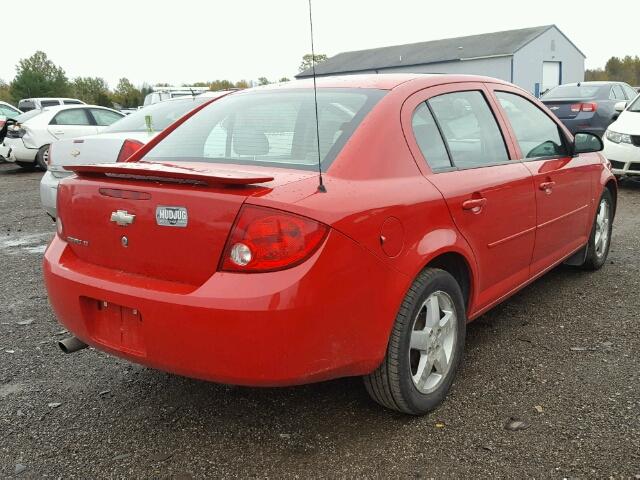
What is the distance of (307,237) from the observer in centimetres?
224

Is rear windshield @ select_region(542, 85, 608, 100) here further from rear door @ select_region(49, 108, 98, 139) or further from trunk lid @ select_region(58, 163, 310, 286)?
trunk lid @ select_region(58, 163, 310, 286)

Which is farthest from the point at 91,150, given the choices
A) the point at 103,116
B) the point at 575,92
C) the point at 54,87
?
the point at 54,87

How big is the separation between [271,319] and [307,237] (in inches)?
12.6

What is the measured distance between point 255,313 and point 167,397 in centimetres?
115

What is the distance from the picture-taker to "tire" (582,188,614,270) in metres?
4.82

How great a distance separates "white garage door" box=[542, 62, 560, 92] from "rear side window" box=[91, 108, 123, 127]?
1489 inches

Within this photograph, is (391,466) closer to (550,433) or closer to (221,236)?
(550,433)

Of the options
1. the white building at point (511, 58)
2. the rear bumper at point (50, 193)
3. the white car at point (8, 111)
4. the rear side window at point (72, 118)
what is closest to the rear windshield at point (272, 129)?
the rear bumper at point (50, 193)

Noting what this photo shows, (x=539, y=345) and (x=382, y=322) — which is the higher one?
(x=382, y=322)

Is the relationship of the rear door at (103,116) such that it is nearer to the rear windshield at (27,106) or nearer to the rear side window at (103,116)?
the rear side window at (103,116)

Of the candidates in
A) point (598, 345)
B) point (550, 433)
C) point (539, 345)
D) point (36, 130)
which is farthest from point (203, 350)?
point (36, 130)

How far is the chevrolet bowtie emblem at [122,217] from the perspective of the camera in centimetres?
248

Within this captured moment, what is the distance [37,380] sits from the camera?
3.29 meters

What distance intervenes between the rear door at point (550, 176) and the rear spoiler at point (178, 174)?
1942 mm
